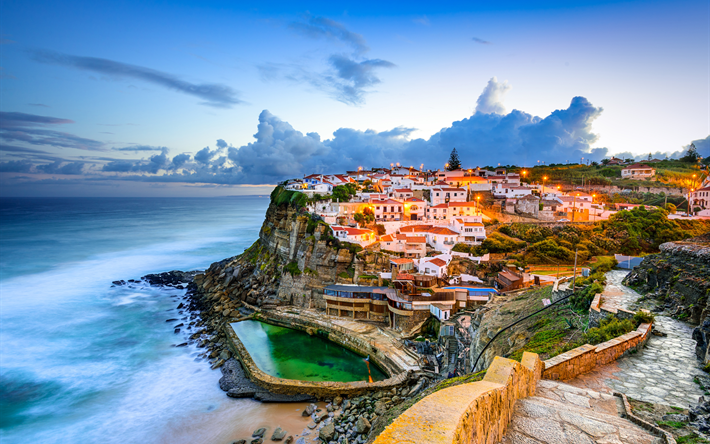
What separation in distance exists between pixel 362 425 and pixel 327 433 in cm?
146

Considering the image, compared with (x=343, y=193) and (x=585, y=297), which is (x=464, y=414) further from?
(x=343, y=193)

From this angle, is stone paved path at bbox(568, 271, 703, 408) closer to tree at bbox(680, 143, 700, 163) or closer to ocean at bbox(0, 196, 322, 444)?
ocean at bbox(0, 196, 322, 444)

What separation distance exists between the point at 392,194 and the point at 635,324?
35.3 metres

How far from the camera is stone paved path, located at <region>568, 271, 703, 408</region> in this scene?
5531 mm

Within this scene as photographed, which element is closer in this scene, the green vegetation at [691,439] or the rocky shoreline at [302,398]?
the green vegetation at [691,439]

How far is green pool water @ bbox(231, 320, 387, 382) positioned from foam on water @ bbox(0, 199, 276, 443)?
3.37 meters

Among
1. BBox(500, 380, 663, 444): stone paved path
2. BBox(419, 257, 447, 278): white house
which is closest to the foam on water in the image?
BBox(500, 380, 663, 444): stone paved path

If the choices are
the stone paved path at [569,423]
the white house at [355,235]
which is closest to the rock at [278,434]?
the stone paved path at [569,423]

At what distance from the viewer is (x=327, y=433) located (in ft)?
43.3

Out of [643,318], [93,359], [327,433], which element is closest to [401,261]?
[327,433]

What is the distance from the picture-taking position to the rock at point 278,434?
43.0ft

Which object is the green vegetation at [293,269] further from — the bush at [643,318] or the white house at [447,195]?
the bush at [643,318]

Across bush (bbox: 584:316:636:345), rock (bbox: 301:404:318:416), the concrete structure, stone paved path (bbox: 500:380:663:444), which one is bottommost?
rock (bbox: 301:404:318:416)

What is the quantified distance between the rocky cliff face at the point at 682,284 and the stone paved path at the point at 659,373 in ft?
1.17
